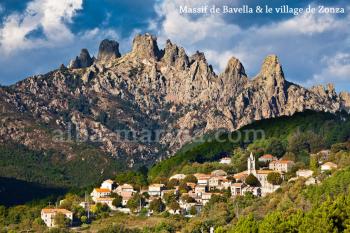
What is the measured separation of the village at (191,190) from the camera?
124 meters

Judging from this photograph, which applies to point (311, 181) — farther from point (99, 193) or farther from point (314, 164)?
point (99, 193)

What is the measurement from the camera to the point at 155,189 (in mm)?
135000

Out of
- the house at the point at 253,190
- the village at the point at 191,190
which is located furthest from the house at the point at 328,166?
the house at the point at 253,190

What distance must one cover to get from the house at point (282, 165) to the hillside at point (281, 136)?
14005 millimetres

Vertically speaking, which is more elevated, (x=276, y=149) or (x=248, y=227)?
(x=276, y=149)

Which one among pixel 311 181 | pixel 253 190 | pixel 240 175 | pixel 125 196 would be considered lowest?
pixel 253 190

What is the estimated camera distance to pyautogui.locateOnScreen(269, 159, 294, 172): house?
137 meters

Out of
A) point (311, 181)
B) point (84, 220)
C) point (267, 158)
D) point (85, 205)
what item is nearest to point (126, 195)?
point (85, 205)

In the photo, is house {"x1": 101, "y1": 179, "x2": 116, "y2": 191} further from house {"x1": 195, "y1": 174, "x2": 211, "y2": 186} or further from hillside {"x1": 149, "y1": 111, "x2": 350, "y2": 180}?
house {"x1": 195, "y1": 174, "x2": 211, "y2": 186}

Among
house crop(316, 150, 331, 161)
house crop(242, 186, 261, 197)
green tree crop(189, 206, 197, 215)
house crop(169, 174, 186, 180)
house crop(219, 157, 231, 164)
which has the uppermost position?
house crop(219, 157, 231, 164)

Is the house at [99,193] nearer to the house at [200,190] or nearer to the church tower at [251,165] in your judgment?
the house at [200,190]

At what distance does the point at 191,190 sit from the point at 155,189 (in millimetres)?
6512

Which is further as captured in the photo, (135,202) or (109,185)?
(109,185)

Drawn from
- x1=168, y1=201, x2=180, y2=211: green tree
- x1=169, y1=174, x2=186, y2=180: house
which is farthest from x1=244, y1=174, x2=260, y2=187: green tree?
x1=169, y1=174, x2=186, y2=180: house
